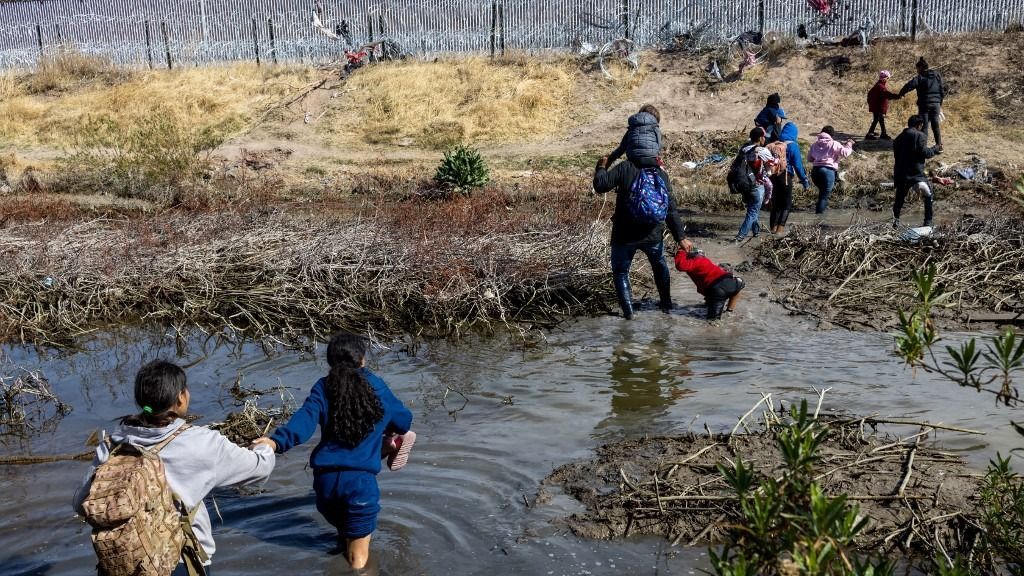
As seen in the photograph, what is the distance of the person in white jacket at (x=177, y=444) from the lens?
142 inches

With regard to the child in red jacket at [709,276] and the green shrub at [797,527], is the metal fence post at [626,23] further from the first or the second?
the green shrub at [797,527]

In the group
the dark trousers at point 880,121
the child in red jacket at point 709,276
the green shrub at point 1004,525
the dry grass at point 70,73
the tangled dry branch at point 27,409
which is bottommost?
the tangled dry branch at point 27,409

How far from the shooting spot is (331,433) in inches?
166

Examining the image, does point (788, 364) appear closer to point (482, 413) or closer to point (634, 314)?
point (634, 314)

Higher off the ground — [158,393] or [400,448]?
[158,393]

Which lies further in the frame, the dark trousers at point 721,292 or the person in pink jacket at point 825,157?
the person in pink jacket at point 825,157

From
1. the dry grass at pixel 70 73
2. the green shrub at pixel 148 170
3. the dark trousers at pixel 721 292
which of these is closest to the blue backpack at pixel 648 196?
the dark trousers at pixel 721 292

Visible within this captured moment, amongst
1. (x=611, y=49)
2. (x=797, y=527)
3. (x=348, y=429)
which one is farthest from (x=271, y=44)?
(x=797, y=527)

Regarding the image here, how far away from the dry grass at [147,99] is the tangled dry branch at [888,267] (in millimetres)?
18464

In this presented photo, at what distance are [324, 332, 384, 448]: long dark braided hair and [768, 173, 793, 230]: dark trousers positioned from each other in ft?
28.0

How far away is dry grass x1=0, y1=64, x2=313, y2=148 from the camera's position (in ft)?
84.7

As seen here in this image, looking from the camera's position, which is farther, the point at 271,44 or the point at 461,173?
the point at 271,44

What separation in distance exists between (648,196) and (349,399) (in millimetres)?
4454

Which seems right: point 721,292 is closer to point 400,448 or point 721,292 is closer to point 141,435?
point 400,448
